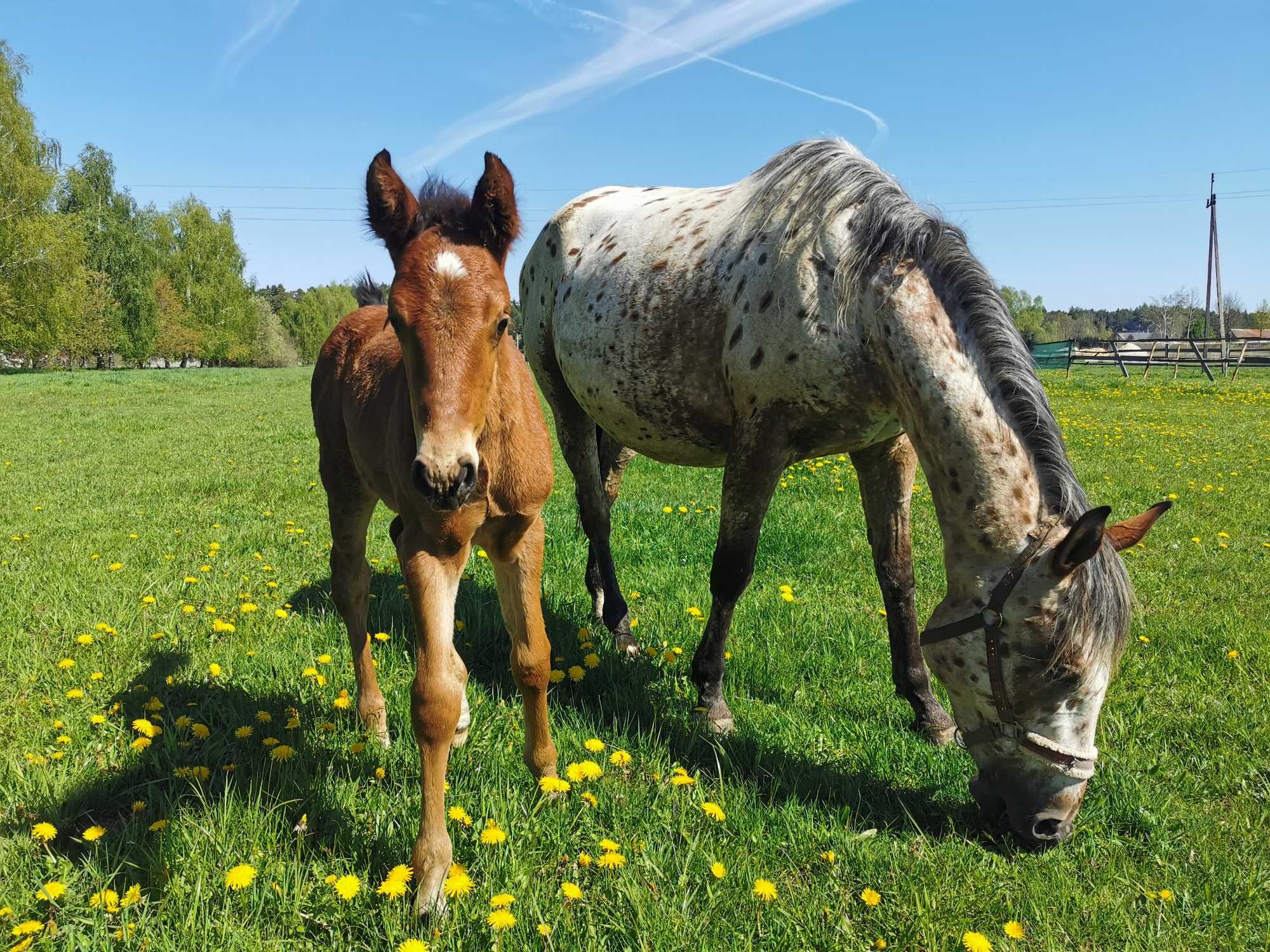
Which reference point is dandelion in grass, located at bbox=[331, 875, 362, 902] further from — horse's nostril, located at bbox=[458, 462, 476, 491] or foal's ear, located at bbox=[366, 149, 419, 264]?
foal's ear, located at bbox=[366, 149, 419, 264]

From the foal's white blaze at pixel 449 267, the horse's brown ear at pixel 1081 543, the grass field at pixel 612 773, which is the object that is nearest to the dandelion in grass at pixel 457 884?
the grass field at pixel 612 773

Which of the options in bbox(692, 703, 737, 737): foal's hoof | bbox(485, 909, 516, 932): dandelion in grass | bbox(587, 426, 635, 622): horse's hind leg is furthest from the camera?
bbox(587, 426, 635, 622): horse's hind leg

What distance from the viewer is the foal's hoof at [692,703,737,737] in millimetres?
3340

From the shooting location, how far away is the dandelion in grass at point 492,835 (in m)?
2.22

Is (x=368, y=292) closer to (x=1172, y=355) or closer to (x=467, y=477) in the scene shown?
(x=467, y=477)

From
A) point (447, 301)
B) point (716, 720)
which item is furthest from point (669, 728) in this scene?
point (447, 301)

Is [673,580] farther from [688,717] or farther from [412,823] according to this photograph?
[412,823]

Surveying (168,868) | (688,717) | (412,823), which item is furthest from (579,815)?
(168,868)

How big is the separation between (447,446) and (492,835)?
3.81 feet

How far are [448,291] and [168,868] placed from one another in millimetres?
1897

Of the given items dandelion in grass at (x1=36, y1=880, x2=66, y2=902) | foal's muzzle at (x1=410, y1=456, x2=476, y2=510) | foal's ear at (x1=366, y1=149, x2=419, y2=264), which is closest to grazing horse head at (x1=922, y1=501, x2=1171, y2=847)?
foal's muzzle at (x1=410, y1=456, x2=476, y2=510)

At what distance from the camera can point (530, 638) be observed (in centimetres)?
285

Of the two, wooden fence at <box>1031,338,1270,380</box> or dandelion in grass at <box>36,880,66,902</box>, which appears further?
wooden fence at <box>1031,338,1270,380</box>

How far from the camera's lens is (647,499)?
25.8 ft
